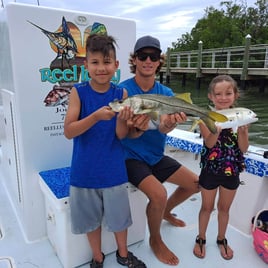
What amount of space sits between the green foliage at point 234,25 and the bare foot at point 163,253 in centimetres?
3057

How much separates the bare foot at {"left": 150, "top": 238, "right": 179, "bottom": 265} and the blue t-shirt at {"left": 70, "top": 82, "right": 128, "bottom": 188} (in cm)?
73

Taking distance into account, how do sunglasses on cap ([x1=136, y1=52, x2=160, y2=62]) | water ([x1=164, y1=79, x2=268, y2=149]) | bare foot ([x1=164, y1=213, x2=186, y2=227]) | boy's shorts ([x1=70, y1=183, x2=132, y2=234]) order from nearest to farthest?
boy's shorts ([x1=70, y1=183, x2=132, y2=234]), sunglasses on cap ([x1=136, y1=52, x2=160, y2=62]), bare foot ([x1=164, y1=213, x2=186, y2=227]), water ([x1=164, y1=79, x2=268, y2=149])

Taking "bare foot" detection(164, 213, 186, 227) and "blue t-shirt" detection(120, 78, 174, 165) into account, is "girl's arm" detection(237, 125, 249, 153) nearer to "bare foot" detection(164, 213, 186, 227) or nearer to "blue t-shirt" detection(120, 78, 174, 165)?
"blue t-shirt" detection(120, 78, 174, 165)

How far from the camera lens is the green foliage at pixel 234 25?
30312 millimetres

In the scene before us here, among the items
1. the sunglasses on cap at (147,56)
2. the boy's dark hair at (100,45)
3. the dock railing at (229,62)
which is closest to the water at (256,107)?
the dock railing at (229,62)

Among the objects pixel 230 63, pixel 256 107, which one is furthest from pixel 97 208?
pixel 230 63

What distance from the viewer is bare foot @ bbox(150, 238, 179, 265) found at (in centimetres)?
206

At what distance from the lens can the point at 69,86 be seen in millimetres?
2287

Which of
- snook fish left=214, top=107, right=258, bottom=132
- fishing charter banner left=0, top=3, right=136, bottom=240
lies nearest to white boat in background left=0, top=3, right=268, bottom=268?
fishing charter banner left=0, top=3, right=136, bottom=240

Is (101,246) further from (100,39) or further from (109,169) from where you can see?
(100,39)

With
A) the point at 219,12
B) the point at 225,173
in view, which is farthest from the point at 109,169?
the point at 219,12

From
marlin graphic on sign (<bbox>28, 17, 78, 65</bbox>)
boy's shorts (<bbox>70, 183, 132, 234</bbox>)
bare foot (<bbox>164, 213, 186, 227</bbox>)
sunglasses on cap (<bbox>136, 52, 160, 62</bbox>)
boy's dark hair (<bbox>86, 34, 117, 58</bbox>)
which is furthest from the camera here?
bare foot (<bbox>164, 213, 186, 227</bbox>)

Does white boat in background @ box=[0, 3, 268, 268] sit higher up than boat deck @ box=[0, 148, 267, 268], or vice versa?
white boat in background @ box=[0, 3, 268, 268]

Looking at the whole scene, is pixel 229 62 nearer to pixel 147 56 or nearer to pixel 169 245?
pixel 147 56
